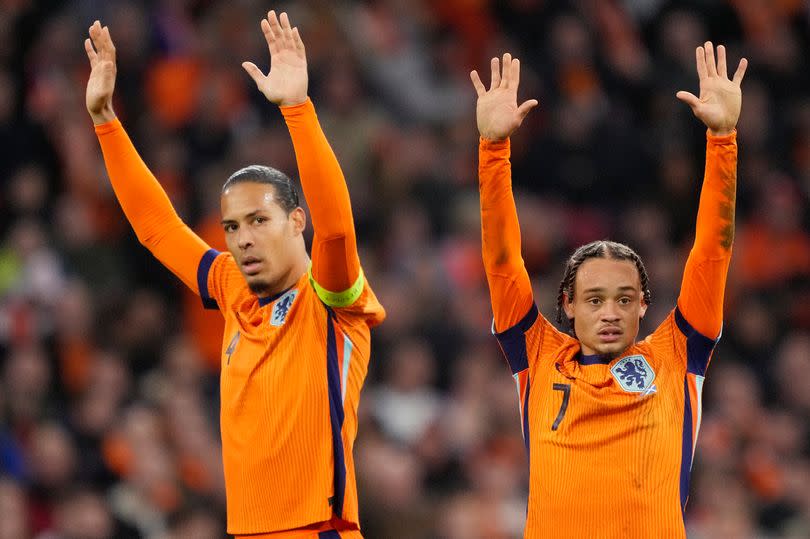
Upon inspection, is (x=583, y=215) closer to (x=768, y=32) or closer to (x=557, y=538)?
(x=768, y=32)

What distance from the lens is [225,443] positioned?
529cm

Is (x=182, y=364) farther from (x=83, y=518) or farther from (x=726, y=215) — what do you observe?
(x=726, y=215)

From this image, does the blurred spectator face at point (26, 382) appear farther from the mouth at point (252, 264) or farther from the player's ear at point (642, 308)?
the player's ear at point (642, 308)

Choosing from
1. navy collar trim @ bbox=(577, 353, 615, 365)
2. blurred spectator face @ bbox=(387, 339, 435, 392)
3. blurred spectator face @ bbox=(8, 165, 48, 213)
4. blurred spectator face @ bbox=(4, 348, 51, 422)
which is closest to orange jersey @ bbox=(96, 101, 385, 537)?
navy collar trim @ bbox=(577, 353, 615, 365)

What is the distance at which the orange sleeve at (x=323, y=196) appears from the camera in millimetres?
5027

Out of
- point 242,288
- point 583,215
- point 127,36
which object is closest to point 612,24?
point 583,215

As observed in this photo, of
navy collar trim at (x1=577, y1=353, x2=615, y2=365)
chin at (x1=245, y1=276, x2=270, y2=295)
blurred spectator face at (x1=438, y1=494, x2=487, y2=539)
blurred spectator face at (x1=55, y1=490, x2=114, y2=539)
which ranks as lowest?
blurred spectator face at (x1=438, y1=494, x2=487, y2=539)

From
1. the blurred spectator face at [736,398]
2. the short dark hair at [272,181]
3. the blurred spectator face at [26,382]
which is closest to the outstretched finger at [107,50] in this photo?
the short dark hair at [272,181]

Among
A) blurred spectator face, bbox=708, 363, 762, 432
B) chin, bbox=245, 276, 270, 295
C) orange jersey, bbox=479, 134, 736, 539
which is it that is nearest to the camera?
orange jersey, bbox=479, 134, 736, 539

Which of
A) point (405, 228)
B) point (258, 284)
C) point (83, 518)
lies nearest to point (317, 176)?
point (258, 284)

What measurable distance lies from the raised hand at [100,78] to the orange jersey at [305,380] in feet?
3.08

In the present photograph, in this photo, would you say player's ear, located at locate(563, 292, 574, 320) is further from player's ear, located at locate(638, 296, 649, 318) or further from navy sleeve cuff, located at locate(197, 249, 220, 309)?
navy sleeve cuff, located at locate(197, 249, 220, 309)

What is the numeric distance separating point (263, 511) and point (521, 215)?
18.5 ft

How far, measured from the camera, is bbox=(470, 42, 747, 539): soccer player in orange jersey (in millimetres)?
4926
